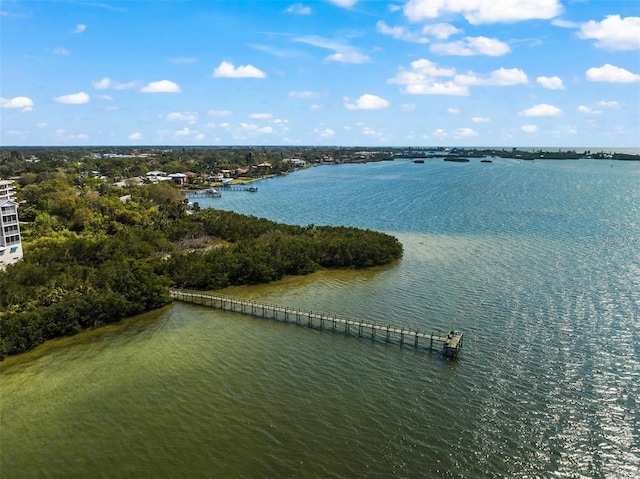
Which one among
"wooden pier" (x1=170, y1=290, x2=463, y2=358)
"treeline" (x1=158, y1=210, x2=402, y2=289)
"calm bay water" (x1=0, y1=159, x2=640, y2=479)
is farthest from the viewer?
"treeline" (x1=158, y1=210, x2=402, y2=289)

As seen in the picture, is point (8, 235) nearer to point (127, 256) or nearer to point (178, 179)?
point (127, 256)

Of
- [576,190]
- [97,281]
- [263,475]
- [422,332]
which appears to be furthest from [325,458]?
[576,190]

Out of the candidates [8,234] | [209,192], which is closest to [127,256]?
[8,234]

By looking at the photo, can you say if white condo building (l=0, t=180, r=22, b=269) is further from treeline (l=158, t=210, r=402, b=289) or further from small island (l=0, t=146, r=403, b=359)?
treeline (l=158, t=210, r=402, b=289)

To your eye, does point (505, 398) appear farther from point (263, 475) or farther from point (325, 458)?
point (263, 475)

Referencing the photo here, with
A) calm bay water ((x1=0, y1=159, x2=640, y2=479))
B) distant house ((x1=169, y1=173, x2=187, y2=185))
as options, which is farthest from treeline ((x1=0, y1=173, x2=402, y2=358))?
distant house ((x1=169, y1=173, x2=187, y2=185))
